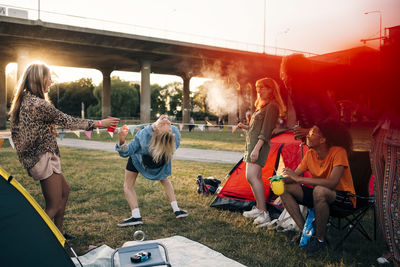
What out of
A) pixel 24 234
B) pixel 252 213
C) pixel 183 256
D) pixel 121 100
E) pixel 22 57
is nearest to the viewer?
pixel 24 234

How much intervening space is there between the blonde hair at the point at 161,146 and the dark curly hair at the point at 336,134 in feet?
6.67

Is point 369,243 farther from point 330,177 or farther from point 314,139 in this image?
point 314,139

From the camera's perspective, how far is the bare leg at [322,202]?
365 cm

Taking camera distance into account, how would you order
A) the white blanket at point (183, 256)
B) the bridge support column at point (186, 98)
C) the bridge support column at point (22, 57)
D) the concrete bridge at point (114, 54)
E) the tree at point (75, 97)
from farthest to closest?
1. the tree at point (75, 97)
2. the bridge support column at point (186, 98)
3. the bridge support column at point (22, 57)
4. the concrete bridge at point (114, 54)
5. the white blanket at point (183, 256)

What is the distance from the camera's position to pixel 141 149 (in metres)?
4.80

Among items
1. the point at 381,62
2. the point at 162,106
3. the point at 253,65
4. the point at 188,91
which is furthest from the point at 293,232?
the point at 162,106

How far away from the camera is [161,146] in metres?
4.79

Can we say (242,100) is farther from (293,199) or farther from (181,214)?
(293,199)

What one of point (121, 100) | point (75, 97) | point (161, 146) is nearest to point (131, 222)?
point (161, 146)

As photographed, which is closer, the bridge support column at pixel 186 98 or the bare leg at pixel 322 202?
the bare leg at pixel 322 202

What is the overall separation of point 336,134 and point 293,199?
882 millimetres

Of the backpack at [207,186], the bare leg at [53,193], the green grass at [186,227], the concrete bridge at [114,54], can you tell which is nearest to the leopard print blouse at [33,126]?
the bare leg at [53,193]

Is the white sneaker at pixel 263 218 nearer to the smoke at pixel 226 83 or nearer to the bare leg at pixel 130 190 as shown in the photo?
the bare leg at pixel 130 190

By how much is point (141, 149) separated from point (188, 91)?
42.0 m
